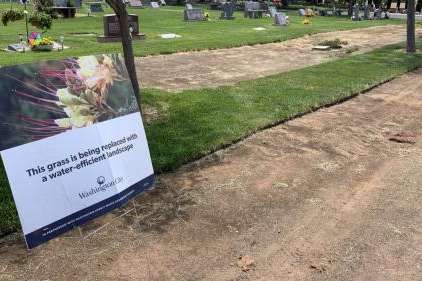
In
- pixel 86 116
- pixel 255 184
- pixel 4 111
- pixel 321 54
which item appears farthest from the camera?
pixel 321 54

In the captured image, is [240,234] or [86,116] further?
[240,234]

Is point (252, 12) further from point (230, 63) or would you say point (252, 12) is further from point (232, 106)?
point (232, 106)

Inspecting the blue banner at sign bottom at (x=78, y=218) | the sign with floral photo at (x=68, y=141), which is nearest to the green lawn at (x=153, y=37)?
the sign with floral photo at (x=68, y=141)

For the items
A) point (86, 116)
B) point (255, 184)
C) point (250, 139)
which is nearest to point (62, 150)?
point (86, 116)

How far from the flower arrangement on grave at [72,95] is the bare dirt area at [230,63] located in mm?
7110

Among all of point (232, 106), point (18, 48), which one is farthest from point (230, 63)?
point (18, 48)

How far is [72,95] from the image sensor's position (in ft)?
16.1

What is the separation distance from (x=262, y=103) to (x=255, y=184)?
446 cm

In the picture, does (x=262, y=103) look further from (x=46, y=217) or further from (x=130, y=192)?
(x=46, y=217)

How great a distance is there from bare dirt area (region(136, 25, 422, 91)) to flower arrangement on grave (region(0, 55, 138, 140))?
7110 millimetres

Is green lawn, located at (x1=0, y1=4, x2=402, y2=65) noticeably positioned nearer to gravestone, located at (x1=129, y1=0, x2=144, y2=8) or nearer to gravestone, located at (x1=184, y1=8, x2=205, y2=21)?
gravestone, located at (x1=184, y1=8, x2=205, y2=21)

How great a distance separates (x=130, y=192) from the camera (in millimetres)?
5371

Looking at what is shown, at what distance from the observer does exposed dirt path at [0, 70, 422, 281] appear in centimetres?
486

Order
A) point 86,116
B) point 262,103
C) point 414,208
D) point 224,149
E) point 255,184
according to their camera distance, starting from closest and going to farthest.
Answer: point 86,116 → point 414,208 → point 255,184 → point 224,149 → point 262,103
